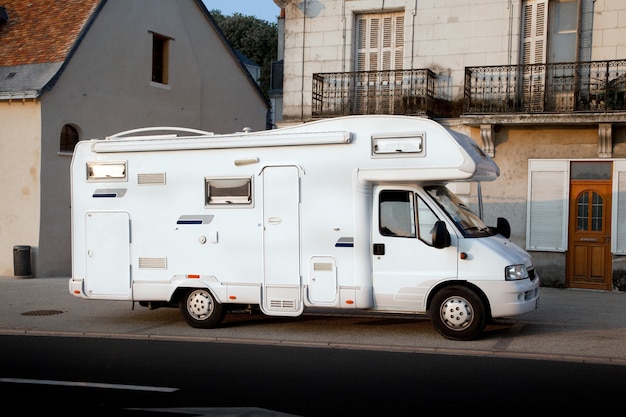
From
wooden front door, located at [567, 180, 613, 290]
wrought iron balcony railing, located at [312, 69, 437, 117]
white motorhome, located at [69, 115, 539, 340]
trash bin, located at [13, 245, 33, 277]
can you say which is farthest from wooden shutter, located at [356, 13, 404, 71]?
trash bin, located at [13, 245, 33, 277]

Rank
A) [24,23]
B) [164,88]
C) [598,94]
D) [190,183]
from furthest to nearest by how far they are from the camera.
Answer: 1. [164,88]
2. [24,23]
3. [598,94]
4. [190,183]

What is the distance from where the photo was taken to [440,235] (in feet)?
34.9

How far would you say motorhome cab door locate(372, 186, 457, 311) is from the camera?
11.0 meters

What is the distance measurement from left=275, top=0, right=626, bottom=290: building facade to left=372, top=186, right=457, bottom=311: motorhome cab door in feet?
24.0

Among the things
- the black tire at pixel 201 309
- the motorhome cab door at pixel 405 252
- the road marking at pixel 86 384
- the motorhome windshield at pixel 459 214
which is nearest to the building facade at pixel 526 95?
the motorhome windshield at pixel 459 214

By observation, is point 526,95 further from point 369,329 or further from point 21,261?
point 21,261

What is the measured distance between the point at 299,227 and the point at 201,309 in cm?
200

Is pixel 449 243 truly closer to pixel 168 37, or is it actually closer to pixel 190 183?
pixel 190 183

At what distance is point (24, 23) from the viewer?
22828 mm

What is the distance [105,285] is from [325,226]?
3583 mm

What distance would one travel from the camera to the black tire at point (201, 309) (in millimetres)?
12039

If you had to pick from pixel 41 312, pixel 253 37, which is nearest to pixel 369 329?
pixel 41 312

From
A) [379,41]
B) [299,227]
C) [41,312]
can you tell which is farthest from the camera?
[379,41]

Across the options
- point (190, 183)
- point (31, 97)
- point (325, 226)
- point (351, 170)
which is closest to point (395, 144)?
point (351, 170)
